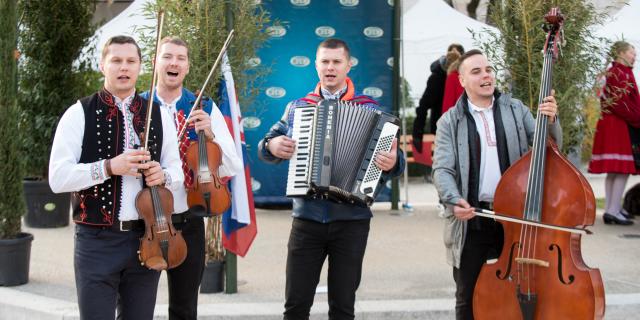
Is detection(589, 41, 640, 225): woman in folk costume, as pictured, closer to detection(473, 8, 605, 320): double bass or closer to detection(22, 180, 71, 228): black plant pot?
detection(473, 8, 605, 320): double bass

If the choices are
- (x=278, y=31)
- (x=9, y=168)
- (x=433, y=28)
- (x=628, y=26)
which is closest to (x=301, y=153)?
(x=9, y=168)

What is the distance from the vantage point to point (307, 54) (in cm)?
906

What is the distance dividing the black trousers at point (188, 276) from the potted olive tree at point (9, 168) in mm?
2322

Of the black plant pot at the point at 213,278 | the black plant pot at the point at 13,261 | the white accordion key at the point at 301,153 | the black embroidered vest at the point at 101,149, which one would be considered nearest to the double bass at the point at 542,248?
the white accordion key at the point at 301,153

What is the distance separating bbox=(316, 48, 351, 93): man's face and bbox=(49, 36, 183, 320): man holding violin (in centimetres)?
107

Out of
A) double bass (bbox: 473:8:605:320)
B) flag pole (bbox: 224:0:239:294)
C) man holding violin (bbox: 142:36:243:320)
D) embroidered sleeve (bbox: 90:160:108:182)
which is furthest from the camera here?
flag pole (bbox: 224:0:239:294)

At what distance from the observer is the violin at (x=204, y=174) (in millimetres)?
4148

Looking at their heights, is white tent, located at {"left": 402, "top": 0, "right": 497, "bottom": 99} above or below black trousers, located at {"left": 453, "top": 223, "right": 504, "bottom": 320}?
above

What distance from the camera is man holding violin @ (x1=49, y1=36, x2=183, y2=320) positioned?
10.9 ft

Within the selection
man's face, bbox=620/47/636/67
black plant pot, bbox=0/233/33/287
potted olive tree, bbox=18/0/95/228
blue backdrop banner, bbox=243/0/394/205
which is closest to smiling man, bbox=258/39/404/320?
black plant pot, bbox=0/233/33/287

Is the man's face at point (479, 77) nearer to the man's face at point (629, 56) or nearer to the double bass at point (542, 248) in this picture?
the double bass at point (542, 248)

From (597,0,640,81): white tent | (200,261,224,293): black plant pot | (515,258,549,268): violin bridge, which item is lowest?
(200,261,224,293): black plant pot

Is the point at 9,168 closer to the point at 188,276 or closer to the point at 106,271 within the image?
the point at 188,276

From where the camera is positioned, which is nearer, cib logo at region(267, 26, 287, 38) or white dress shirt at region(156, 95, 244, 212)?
white dress shirt at region(156, 95, 244, 212)
